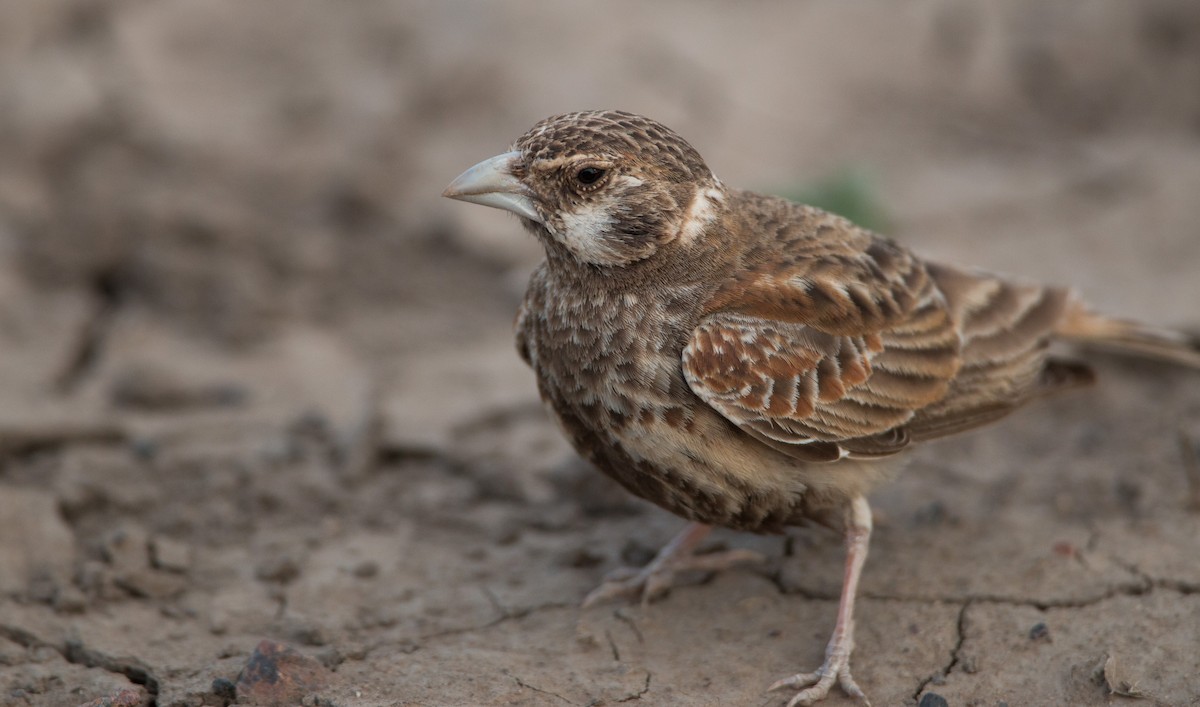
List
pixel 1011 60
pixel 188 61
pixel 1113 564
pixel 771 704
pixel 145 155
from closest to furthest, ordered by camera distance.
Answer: pixel 771 704 < pixel 1113 564 < pixel 145 155 < pixel 188 61 < pixel 1011 60

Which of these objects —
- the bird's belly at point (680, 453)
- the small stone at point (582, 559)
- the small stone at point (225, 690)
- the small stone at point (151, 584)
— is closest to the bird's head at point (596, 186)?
the bird's belly at point (680, 453)

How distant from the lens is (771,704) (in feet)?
13.3

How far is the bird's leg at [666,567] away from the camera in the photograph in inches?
185

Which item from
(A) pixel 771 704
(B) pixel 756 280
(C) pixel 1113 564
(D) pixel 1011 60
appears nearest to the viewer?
(A) pixel 771 704

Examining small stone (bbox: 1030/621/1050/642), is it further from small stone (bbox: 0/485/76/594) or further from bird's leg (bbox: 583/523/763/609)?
small stone (bbox: 0/485/76/594)

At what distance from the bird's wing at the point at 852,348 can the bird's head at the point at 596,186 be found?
367 millimetres

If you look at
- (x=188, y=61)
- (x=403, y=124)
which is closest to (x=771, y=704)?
(x=403, y=124)

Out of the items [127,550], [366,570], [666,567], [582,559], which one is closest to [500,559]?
[582,559]

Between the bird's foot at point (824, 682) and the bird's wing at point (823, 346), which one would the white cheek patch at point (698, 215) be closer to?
the bird's wing at point (823, 346)

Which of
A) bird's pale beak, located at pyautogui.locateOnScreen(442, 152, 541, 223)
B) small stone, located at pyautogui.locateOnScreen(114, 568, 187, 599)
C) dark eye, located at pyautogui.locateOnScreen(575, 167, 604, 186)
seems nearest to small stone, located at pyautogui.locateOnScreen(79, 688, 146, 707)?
small stone, located at pyautogui.locateOnScreen(114, 568, 187, 599)

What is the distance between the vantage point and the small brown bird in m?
4.13

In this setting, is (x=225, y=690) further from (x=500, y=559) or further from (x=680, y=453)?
(x=680, y=453)

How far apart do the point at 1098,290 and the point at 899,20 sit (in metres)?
3.29

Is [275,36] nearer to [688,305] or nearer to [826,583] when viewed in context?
[688,305]
